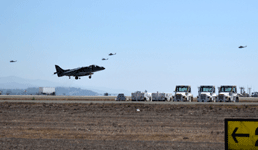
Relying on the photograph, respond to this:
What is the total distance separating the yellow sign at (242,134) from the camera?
435 centimetres

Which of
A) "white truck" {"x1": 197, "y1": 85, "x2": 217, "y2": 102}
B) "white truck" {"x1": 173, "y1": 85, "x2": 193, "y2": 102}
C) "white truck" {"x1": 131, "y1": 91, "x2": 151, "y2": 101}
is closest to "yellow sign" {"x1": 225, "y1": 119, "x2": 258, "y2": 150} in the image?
"white truck" {"x1": 197, "y1": 85, "x2": 217, "y2": 102}

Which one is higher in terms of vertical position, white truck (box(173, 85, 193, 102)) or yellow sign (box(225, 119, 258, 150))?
white truck (box(173, 85, 193, 102))

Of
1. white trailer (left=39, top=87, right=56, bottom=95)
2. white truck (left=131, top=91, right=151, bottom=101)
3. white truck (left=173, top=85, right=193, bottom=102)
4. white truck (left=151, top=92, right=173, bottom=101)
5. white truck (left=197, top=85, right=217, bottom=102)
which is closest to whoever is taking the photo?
white truck (left=197, top=85, right=217, bottom=102)

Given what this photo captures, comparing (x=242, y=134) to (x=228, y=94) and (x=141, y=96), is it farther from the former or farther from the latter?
(x=141, y=96)

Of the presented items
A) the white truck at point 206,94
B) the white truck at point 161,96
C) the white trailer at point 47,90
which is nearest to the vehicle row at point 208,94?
the white truck at point 206,94

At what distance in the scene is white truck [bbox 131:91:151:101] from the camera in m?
61.4

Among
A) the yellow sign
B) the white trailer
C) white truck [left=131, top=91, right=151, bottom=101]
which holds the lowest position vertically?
the yellow sign

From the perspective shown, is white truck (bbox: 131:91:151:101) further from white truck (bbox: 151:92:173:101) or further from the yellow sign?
the yellow sign

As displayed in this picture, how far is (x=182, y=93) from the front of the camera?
55469 millimetres

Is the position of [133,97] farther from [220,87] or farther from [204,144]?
[204,144]

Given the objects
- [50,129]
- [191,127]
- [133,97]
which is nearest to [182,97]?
[133,97]

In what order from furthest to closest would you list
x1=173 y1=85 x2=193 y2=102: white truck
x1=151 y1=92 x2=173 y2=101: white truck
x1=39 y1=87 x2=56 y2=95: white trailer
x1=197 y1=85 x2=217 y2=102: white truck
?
x1=39 y1=87 x2=56 y2=95: white trailer → x1=151 y1=92 x2=173 y2=101: white truck → x1=173 y1=85 x2=193 y2=102: white truck → x1=197 y1=85 x2=217 y2=102: white truck

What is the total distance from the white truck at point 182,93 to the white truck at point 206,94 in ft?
6.08

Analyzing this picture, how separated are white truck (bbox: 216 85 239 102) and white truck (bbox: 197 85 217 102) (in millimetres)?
977
